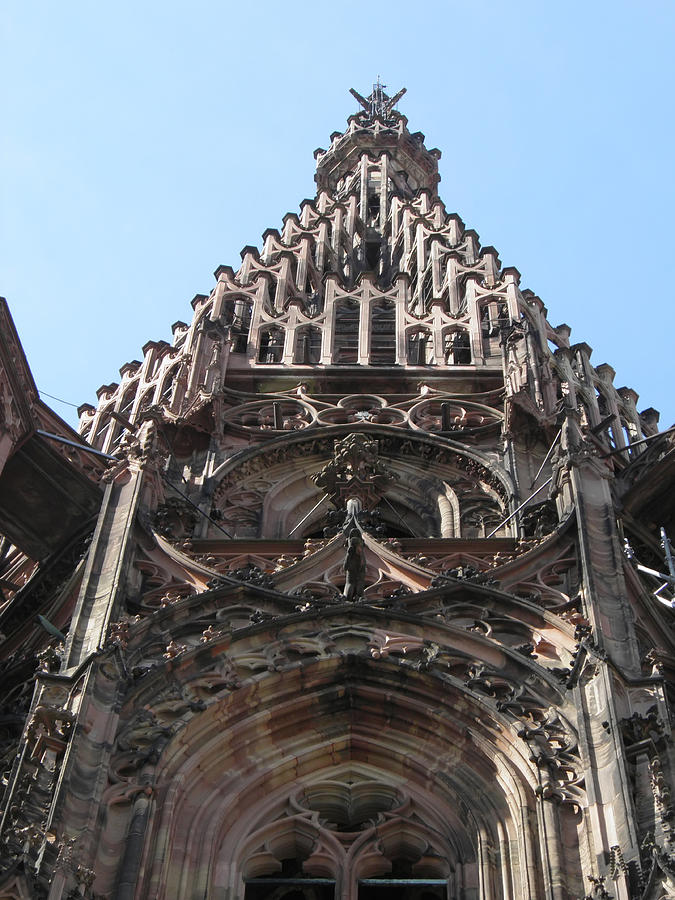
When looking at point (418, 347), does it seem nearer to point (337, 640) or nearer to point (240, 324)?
point (240, 324)

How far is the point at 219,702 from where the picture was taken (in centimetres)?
1916

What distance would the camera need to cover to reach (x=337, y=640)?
20234 mm

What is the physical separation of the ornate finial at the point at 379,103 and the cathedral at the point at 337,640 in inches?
1197

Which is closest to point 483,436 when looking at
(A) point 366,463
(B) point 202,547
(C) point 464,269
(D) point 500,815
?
(A) point 366,463

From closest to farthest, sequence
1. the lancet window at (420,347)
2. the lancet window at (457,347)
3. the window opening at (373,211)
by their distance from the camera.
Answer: the lancet window at (457,347)
the lancet window at (420,347)
the window opening at (373,211)

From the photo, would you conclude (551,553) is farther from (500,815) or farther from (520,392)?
(520,392)

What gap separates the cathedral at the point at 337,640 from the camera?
55.9 feet

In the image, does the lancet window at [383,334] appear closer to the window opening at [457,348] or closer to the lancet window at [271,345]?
the window opening at [457,348]

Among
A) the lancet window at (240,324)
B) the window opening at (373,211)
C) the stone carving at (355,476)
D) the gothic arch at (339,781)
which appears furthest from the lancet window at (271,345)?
the gothic arch at (339,781)

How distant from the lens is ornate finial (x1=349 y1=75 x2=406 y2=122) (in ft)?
206

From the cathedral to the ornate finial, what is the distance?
99.7 feet

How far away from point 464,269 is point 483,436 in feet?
33.8

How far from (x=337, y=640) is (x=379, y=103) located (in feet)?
159

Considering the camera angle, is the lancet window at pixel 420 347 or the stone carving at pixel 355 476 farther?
the lancet window at pixel 420 347
